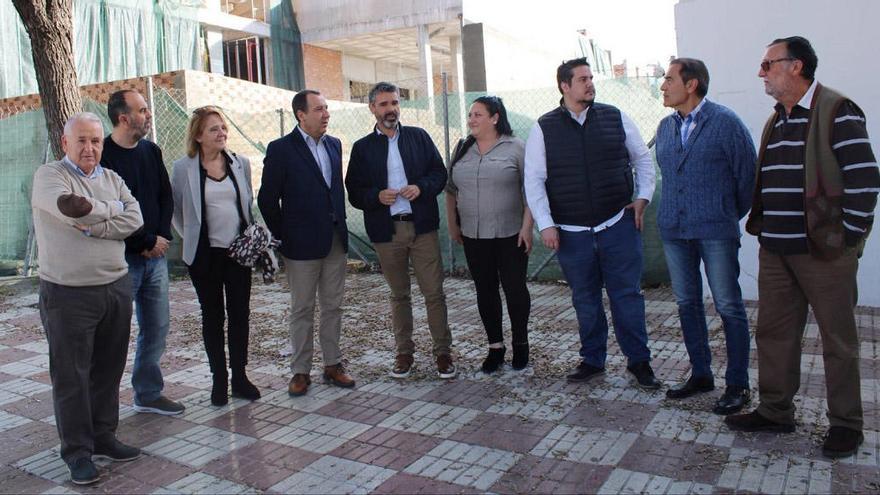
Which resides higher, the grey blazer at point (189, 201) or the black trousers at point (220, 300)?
the grey blazer at point (189, 201)

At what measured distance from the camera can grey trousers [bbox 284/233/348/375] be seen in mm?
4664

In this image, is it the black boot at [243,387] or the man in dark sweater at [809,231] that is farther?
the black boot at [243,387]

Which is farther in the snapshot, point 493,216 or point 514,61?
point 514,61

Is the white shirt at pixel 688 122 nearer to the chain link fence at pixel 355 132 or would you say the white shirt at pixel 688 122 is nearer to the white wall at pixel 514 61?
the chain link fence at pixel 355 132

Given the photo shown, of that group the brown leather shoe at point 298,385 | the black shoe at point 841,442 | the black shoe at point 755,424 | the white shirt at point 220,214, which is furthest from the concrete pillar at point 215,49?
the black shoe at point 841,442

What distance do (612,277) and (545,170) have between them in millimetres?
804

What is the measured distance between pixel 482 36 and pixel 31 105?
45.0 feet

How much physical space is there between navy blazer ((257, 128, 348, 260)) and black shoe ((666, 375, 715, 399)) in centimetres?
235

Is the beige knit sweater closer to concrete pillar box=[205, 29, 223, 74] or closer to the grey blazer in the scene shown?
the grey blazer

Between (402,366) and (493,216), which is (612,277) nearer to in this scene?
(493,216)

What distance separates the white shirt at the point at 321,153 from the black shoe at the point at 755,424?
2833mm

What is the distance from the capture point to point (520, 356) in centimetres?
492

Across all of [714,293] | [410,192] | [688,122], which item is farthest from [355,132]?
[714,293]

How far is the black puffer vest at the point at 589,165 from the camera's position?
14.3 ft
